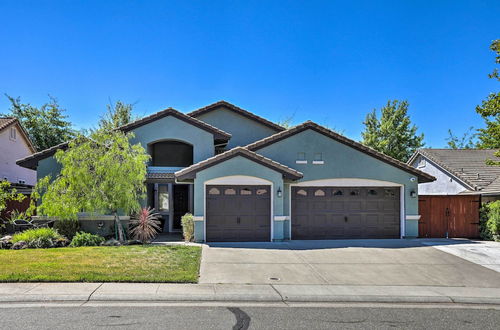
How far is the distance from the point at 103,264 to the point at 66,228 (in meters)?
5.60

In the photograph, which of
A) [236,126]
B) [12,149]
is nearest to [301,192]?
[236,126]

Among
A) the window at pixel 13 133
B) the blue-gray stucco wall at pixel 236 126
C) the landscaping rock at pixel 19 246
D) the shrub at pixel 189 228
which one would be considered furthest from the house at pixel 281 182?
the window at pixel 13 133

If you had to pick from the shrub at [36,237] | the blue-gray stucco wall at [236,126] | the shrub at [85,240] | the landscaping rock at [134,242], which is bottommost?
the landscaping rock at [134,242]

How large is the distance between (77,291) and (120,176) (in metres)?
6.08

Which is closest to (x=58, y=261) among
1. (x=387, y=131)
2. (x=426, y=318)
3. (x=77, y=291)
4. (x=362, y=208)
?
(x=77, y=291)

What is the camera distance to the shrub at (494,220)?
53.1 feet

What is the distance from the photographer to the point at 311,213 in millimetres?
16172

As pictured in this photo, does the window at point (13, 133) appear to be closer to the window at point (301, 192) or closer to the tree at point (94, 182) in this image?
the tree at point (94, 182)

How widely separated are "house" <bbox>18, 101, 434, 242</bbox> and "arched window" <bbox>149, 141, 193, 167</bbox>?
5cm

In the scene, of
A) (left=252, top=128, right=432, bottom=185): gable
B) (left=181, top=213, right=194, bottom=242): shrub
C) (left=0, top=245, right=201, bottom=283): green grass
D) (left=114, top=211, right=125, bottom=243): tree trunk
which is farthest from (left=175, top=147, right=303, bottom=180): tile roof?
(left=0, top=245, right=201, bottom=283): green grass

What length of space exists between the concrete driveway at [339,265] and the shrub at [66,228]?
18.0 ft

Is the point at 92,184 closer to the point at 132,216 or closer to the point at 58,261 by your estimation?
the point at 132,216

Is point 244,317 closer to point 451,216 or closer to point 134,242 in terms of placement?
point 134,242

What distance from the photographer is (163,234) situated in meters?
17.6
